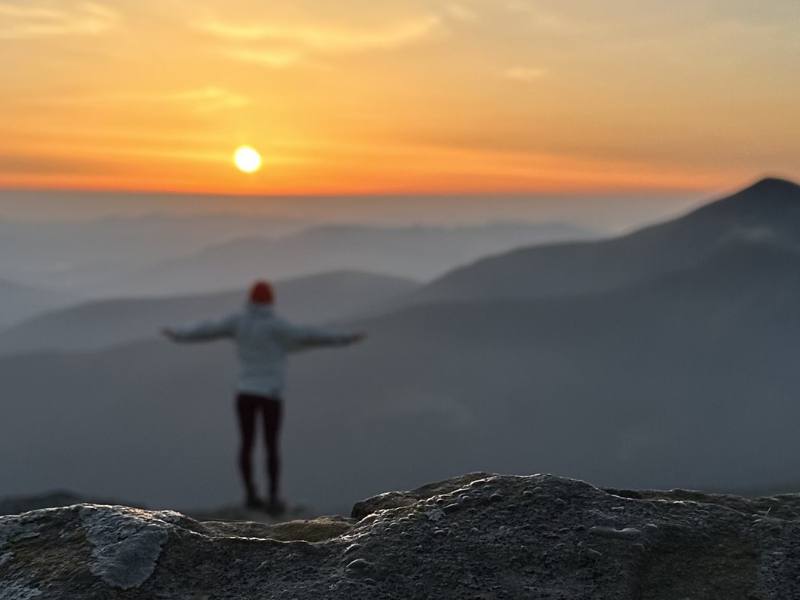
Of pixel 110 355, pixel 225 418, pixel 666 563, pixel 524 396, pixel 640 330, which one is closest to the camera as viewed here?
pixel 666 563

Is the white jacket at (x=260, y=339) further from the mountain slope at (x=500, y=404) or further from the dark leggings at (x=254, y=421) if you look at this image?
the mountain slope at (x=500, y=404)

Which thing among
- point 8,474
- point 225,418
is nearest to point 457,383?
point 225,418

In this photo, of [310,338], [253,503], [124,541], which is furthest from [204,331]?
[124,541]

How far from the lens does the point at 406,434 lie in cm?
10406

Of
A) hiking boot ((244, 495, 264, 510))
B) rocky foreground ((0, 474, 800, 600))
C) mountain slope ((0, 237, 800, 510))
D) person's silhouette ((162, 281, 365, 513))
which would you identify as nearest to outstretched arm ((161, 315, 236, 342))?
person's silhouette ((162, 281, 365, 513))

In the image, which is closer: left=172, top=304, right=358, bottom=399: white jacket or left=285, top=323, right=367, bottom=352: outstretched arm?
left=285, top=323, right=367, bottom=352: outstretched arm

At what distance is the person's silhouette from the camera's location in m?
9.94

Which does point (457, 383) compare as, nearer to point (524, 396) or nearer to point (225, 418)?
point (524, 396)

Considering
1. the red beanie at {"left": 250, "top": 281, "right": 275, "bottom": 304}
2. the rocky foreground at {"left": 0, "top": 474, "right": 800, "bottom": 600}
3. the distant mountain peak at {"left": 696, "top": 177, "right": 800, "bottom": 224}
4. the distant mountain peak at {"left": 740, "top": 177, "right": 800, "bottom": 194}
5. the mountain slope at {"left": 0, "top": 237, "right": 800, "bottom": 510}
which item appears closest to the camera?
the rocky foreground at {"left": 0, "top": 474, "right": 800, "bottom": 600}

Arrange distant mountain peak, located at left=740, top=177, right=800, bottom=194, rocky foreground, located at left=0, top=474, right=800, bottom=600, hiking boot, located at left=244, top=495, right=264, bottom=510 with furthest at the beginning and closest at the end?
1. distant mountain peak, located at left=740, top=177, right=800, bottom=194
2. hiking boot, located at left=244, top=495, right=264, bottom=510
3. rocky foreground, located at left=0, top=474, right=800, bottom=600

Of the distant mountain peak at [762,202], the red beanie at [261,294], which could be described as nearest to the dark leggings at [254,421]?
the red beanie at [261,294]

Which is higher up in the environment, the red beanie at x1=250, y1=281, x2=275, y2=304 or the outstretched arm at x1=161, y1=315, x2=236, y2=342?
the red beanie at x1=250, y1=281, x2=275, y2=304

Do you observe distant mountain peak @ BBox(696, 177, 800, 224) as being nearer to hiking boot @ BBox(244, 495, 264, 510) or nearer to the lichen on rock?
hiking boot @ BBox(244, 495, 264, 510)

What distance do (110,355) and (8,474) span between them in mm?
61833
